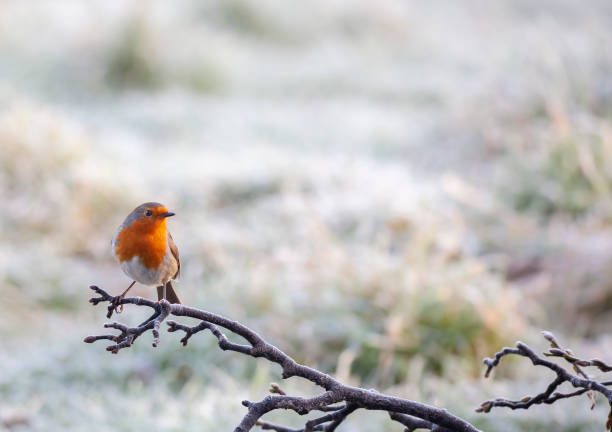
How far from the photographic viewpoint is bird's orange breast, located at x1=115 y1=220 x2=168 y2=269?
810 millimetres

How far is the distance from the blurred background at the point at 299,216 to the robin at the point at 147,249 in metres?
0.87

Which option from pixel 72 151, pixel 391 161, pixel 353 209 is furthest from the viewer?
pixel 391 161

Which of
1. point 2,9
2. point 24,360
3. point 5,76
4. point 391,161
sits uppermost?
point 2,9

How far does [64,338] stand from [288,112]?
6.30 m

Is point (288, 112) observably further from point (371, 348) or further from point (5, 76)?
point (371, 348)

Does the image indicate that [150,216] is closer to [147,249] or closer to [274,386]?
[147,249]

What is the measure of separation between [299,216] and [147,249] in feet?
15.4

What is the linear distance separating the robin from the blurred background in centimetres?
87

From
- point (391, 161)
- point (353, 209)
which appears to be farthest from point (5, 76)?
point (353, 209)

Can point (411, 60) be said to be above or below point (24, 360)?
above

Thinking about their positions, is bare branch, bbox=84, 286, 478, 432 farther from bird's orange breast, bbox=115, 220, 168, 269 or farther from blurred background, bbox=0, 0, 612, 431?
blurred background, bbox=0, 0, 612, 431

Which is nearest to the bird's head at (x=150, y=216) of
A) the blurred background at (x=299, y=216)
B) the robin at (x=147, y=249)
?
the robin at (x=147, y=249)

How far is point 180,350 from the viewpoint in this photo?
384 centimetres

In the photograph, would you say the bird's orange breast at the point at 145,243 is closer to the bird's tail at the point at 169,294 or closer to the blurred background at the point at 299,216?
the bird's tail at the point at 169,294
